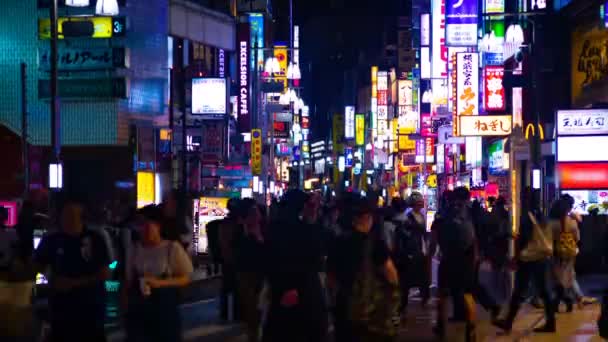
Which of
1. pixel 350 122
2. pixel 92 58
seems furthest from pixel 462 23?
pixel 350 122

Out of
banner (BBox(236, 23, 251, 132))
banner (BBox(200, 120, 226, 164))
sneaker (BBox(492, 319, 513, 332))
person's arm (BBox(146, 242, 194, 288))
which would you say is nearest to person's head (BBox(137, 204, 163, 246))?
person's arm (BBox(146, 242, 194, 288))

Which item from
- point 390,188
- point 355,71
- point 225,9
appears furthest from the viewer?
point 355,71

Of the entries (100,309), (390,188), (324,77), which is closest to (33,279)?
(100,309)

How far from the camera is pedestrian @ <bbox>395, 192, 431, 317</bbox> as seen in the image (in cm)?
1744

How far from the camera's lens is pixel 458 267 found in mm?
14469

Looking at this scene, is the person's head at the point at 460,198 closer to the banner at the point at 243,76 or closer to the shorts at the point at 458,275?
the shorts at the point at 458,275

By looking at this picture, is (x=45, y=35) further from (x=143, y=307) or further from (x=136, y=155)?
(x=143, y=307)

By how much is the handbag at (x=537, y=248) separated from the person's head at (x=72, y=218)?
25.2 ft

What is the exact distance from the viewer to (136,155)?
3553cm

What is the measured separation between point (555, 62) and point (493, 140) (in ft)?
35.7

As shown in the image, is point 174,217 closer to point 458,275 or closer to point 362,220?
point 458,275

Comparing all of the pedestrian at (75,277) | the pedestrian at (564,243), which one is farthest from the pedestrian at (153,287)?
the pedestrian at (564,243)

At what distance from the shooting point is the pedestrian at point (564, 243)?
696 inches

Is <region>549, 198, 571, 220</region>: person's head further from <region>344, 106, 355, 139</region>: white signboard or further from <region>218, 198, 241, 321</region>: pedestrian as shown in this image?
<region>344, 106, 355, 139</region>: white signboard
